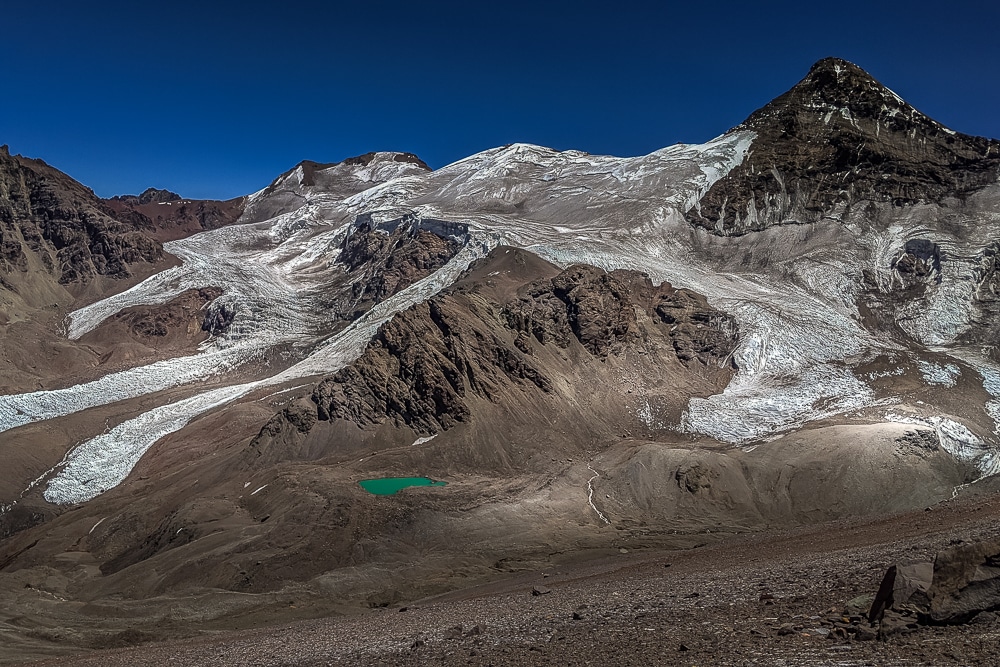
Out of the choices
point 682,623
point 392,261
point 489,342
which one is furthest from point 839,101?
point 682,623

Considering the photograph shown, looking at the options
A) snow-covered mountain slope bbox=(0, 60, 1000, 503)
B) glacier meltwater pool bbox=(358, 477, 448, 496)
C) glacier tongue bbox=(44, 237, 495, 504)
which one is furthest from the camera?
snow-covered mountain slope bbox=(0, 60, 1000, 503)

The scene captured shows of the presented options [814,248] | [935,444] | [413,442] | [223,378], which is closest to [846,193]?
[814,248]

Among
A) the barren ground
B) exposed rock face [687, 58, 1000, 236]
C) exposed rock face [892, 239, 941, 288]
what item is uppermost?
exposed rock face [687, 58, 1000, 236]

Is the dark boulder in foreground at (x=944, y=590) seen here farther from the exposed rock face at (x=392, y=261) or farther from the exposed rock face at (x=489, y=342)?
the exposed rock face at (x=392, y=261)

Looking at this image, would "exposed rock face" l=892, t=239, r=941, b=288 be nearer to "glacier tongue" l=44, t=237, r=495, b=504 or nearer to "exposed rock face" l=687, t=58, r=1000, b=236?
"exposed rock face" l=687, t=58, r=1000, b=236

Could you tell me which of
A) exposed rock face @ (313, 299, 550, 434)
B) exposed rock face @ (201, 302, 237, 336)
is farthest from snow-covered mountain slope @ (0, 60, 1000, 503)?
exposed rock face @ (313, 299, 550, 434)

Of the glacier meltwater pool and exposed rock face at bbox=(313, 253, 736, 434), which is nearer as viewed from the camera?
the glacier meltwater pool

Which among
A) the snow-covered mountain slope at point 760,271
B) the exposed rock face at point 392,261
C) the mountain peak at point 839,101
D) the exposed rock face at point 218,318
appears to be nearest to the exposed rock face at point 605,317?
the snow-covered mountain slope at point 760,271
